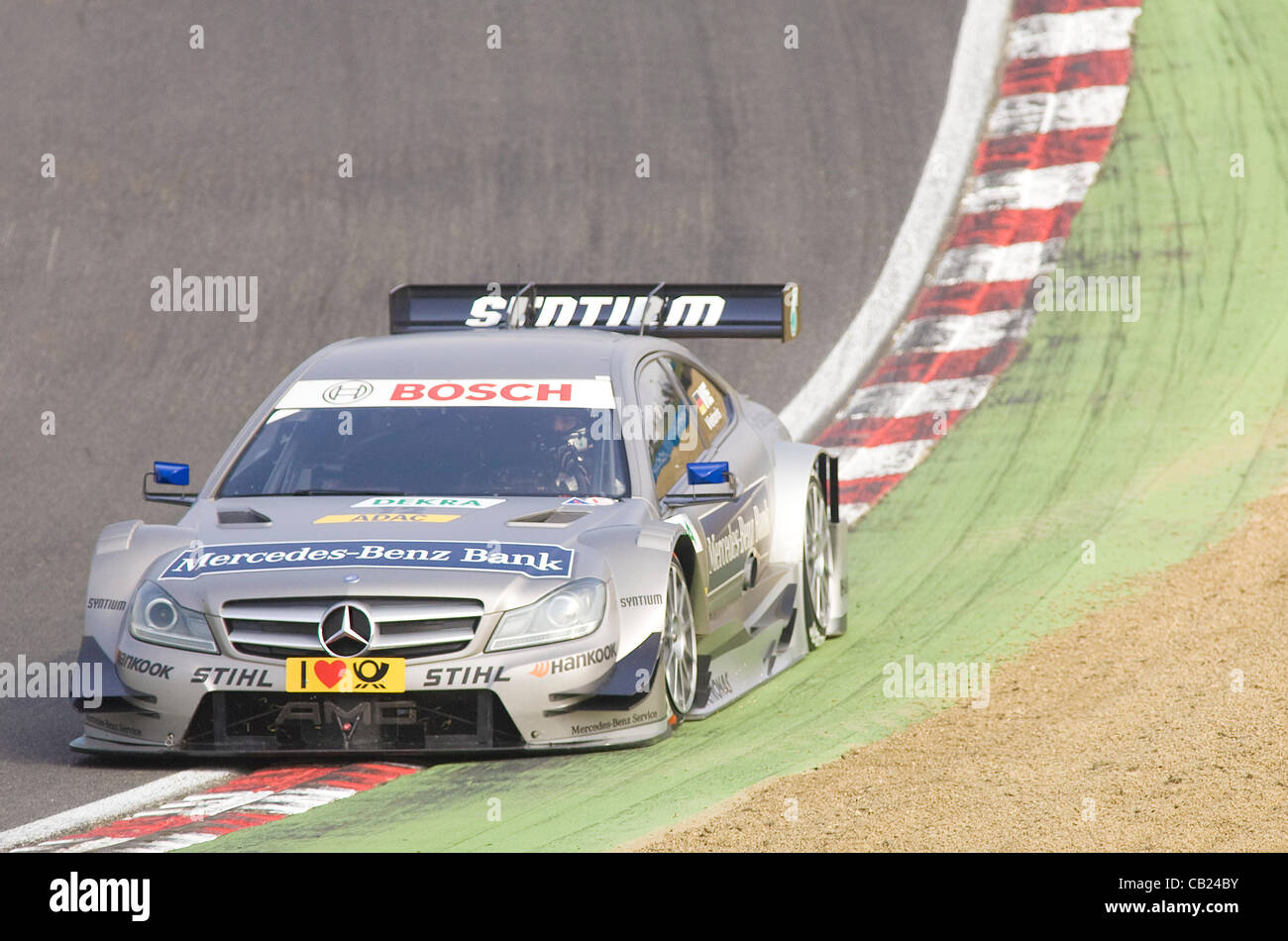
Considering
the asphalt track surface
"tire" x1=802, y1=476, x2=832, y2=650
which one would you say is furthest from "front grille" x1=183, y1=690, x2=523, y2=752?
the asphalt track surface

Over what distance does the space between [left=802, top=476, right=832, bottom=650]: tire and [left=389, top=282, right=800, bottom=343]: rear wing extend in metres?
0.81

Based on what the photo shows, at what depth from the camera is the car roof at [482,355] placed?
7992 mm

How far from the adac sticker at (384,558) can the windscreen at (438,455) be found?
66 cm

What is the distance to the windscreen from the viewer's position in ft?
24.6

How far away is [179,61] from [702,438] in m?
10.9

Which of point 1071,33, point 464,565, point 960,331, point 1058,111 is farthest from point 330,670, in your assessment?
point 1071,33

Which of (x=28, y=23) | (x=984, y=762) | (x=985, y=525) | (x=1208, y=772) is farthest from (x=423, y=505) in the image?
(x=28, y=23)

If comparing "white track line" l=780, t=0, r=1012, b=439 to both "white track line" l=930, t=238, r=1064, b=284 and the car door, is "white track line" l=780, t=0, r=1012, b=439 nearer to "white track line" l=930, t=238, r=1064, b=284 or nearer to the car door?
"white track line" l=930, t=238, r=1064, b=284

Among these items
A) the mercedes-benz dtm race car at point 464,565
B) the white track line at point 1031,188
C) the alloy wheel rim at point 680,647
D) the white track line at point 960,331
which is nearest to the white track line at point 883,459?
the white track line at point 960,331

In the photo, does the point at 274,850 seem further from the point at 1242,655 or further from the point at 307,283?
the point at 307,283

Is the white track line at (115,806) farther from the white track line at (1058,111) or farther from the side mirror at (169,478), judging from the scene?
the white track line at (1058,111)

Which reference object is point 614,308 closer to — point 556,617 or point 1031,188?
point 556,617

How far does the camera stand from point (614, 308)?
30.7ft

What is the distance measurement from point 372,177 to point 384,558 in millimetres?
9661
